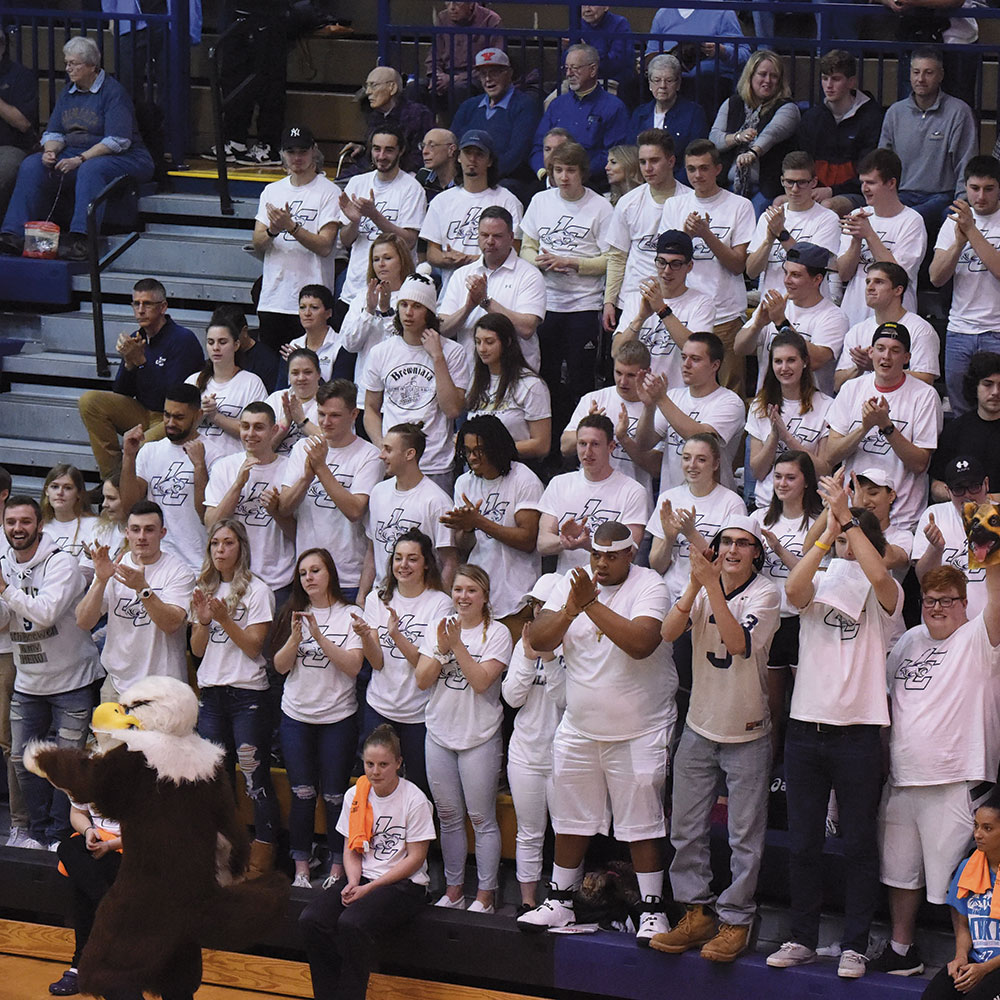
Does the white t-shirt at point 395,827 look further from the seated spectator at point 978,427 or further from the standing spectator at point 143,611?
the seated spectator at point 978,427

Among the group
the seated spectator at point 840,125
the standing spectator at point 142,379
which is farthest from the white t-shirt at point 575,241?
the standing spectator at point 142,379

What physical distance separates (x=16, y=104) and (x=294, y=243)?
305 cm

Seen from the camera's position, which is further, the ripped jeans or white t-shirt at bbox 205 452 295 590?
white t-shirt at bbox 205 452 295 590

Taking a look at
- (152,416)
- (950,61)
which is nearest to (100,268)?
(152,416)

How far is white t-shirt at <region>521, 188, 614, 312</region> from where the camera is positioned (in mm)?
9508

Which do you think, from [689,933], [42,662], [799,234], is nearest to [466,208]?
[799,234]

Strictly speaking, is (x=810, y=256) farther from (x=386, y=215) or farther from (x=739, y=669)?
(x=386, y=215)

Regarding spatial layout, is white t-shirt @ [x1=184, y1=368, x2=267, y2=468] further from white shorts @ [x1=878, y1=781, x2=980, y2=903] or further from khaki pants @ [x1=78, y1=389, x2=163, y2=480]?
white shorts @ [x1=878, y1=781, x2=980, y2=903]

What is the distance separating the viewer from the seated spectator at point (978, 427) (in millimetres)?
7898

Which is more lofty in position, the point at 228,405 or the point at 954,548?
the point at 228,405

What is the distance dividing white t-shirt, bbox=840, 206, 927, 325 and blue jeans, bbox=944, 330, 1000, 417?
29 centimetres

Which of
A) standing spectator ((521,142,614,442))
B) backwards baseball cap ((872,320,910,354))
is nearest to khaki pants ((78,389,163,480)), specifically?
standing spectator ((521,142,614,442))

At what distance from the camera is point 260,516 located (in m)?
8.80

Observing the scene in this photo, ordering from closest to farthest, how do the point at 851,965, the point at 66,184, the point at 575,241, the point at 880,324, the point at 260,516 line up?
1. the point at 851,965
2. the point at 880,324
3. the point at 260,516
4. the point at 575,241
5. the point at 66,184
